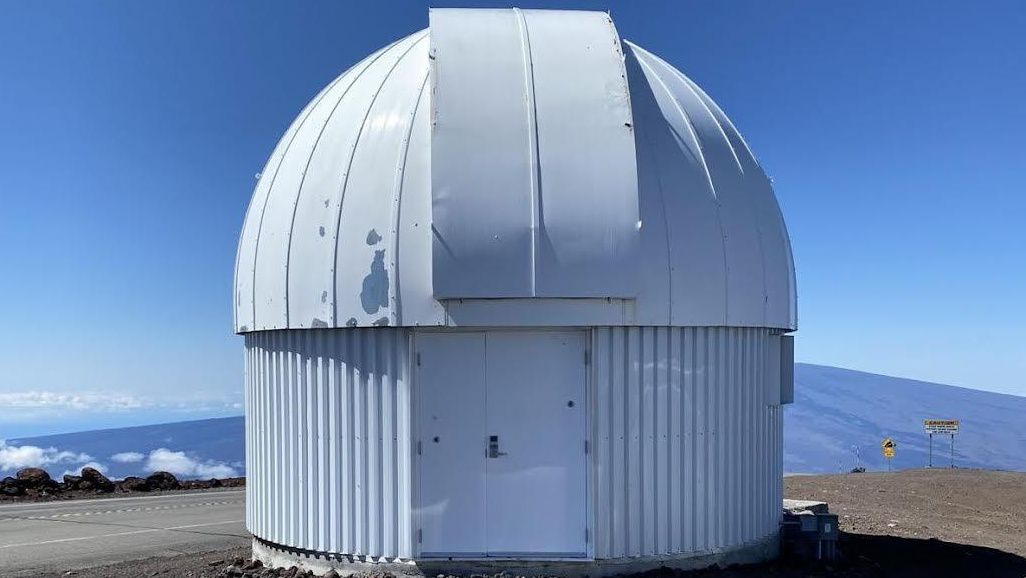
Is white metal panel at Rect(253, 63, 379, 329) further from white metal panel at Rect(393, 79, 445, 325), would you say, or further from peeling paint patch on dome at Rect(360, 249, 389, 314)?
white metal panel at Rect(393, 79, 445, 325)

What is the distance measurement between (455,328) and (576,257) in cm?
131

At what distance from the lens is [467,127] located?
7836 millimetres

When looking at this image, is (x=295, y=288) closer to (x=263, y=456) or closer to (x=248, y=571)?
(x=263, y=456)

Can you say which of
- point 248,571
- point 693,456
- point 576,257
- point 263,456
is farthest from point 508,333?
point 248,571

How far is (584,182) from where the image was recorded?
7.67m

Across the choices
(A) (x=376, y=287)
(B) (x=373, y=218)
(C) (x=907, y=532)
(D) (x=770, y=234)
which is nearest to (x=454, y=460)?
(A) (x=376, y=287)

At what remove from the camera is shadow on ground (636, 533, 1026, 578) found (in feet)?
28.6

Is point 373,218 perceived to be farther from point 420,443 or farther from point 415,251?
point 420,443

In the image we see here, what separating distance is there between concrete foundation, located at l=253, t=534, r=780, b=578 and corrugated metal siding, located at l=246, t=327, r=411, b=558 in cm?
12

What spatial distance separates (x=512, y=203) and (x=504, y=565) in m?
3.35

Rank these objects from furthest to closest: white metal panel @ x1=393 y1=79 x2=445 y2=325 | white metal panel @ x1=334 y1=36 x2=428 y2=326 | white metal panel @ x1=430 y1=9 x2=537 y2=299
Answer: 1. white metal panel @ x1=334 y1=36 x2=428 y2=326
2. white metal panel @ x1=393 y1=79 x2=445 y2=325
3. white metal panel @ x1=430 y1=9 x2=537 y2=299

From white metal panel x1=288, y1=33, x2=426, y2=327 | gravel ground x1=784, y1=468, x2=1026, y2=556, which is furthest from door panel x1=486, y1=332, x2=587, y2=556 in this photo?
gravel ground x1=784, y1=468, x2=1026, y2=556

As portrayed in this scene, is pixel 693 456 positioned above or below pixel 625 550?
above

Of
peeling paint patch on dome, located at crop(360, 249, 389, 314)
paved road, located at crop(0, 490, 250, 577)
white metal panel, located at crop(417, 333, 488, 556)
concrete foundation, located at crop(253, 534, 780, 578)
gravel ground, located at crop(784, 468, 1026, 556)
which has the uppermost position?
peeling paint patch on dome, located at crop(360, 249, 389, 314)
